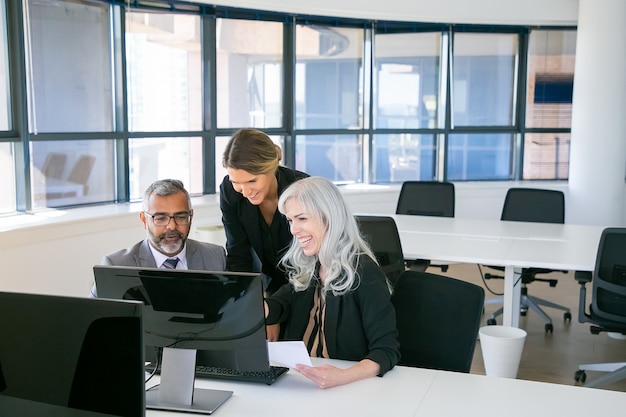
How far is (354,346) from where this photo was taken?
2770mm

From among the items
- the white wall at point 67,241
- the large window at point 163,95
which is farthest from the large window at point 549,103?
the white wall at point 67,241

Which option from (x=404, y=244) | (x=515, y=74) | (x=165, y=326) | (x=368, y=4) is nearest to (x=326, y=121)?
(x=368, y=4)

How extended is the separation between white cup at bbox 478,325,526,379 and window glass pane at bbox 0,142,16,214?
12.0 feet

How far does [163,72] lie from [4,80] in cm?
157

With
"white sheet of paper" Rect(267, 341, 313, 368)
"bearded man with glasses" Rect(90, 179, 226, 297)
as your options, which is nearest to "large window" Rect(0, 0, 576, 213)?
"bearded man with glasses" Rect(90, 179, 226, 297)

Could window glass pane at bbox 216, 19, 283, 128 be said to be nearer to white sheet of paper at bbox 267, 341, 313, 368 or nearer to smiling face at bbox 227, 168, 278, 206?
smiling face at bbox 227, 168, 278, 206

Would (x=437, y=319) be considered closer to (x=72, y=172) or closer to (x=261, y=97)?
(x=72, y=172)

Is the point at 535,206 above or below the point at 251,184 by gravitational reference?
below

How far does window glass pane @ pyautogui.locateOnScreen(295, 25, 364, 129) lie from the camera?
303 inches

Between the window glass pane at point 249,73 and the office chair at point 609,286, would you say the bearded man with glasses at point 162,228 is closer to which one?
the office chair at point 609,286

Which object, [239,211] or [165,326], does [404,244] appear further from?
[165,326]

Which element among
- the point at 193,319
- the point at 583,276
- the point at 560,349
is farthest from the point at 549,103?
the point at 193,319

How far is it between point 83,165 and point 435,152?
394 cm

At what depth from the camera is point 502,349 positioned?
11.7 ft
